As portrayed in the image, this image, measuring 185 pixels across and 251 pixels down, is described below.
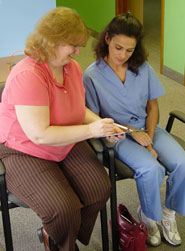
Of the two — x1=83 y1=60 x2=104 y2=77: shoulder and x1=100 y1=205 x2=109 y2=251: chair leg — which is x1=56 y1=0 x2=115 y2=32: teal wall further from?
x1=100 y1=205 x2=109 y2=251: chair leg

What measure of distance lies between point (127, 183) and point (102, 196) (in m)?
0.81

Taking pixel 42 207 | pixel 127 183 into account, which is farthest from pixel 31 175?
pixel 127 183

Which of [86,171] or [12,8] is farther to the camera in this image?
[12,8]

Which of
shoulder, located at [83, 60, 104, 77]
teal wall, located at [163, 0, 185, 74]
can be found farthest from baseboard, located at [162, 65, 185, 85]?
shoulder, located at [83, 60, 104, 77]

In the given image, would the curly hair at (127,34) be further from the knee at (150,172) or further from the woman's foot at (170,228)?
the woman's foot at (170,228)

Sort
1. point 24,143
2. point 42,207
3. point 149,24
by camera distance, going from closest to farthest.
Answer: point 42,207 < point 24,143 < point 149,24

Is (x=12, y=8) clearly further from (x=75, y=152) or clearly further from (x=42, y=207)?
(x=42, y=207)

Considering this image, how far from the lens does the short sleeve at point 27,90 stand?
1645mm

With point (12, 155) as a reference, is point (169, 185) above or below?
below

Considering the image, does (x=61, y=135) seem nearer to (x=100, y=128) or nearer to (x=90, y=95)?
(x=100, y=128)

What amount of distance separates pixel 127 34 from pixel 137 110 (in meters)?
0.39

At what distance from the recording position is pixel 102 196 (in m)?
1.82

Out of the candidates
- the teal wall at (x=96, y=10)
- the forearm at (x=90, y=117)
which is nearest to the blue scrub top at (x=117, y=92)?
the forearm at (x=90, y=117)

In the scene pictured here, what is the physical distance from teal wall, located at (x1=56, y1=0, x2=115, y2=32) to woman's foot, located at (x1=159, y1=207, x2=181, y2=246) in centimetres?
334
